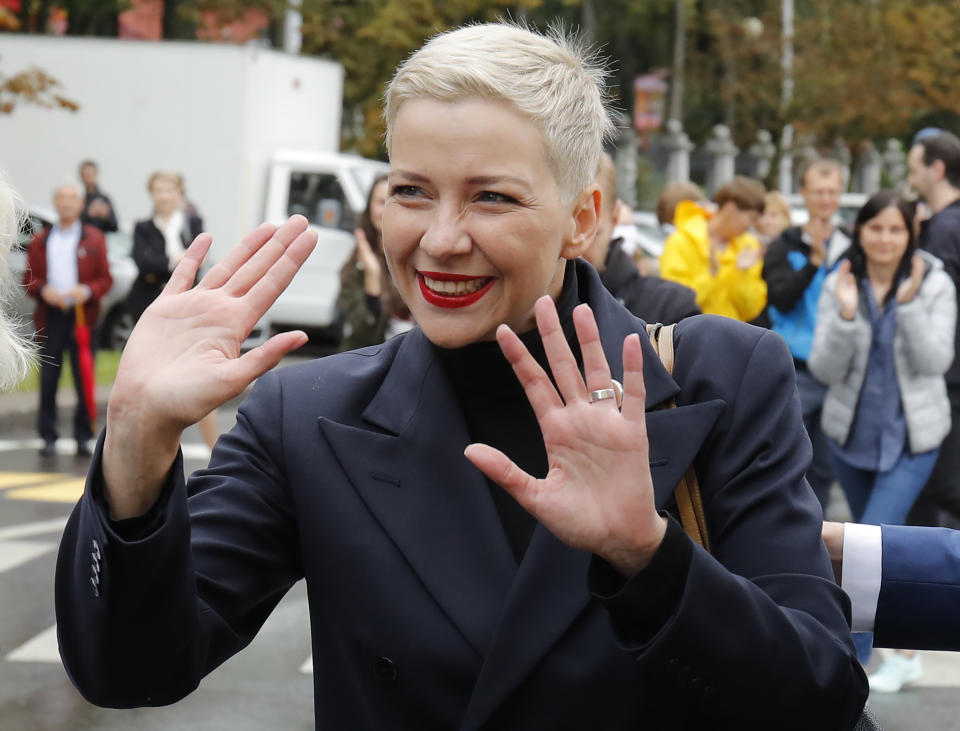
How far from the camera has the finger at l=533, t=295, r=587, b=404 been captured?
2.01 metres

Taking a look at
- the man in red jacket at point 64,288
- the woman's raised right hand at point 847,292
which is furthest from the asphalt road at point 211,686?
the man in red jacket at point 64,288

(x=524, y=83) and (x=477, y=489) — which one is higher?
(x=524, y=83)

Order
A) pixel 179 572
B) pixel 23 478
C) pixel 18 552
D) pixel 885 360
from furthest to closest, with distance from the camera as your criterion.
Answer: pixel 23 478
pixel 18 552
pixel 885 360
pixel 179 572

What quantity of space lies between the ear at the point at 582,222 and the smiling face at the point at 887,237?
431 cm

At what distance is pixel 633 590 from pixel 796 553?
0.34 m

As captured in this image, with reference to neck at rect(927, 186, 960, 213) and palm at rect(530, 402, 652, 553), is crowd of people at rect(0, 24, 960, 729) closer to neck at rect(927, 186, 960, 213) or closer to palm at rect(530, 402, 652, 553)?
palm at rect(530, 402, 652, 553)

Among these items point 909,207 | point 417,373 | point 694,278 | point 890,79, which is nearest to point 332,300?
point 694,278

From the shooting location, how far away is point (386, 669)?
2260mm

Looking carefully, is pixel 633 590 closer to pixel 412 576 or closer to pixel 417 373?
pixel 412 576

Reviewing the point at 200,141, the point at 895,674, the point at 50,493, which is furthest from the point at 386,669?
the point at 200,141

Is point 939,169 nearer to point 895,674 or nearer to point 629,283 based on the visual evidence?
point 629,283

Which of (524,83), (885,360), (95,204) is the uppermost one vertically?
(524,83)

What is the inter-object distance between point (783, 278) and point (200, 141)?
Answer: 13.1 m

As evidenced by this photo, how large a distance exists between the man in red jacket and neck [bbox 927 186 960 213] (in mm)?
6963
